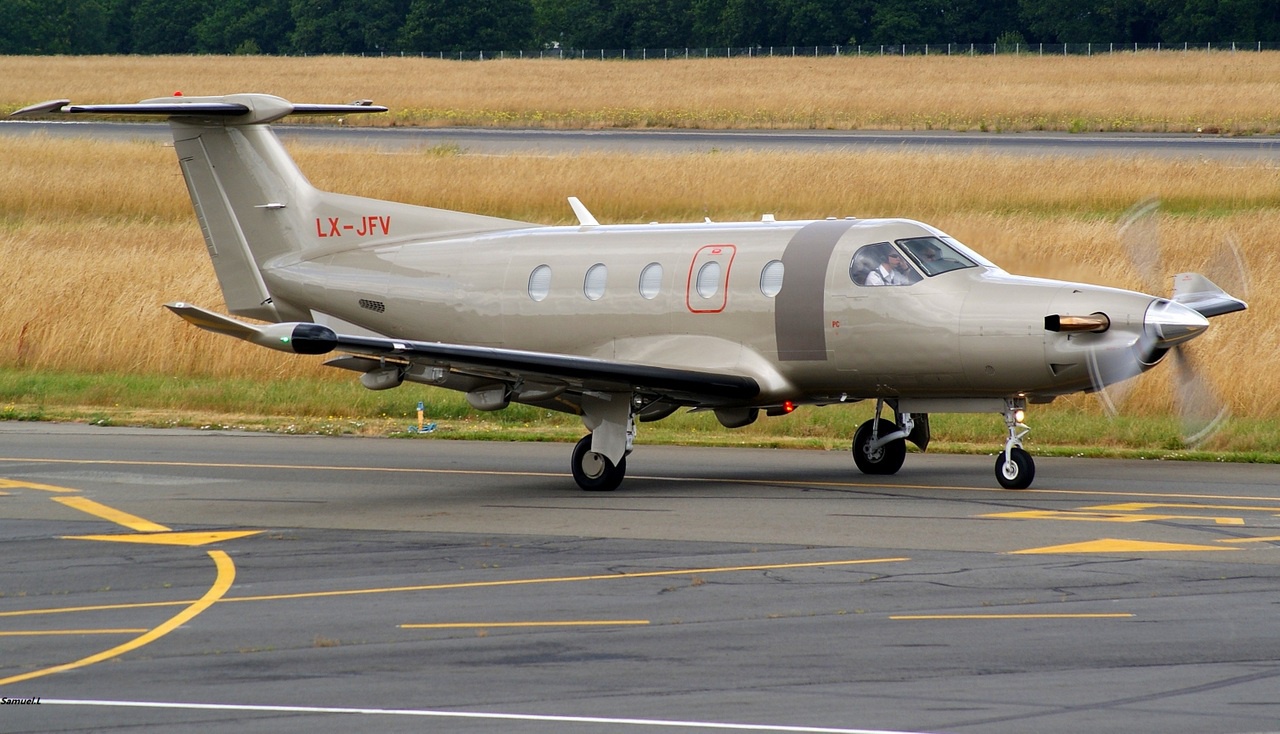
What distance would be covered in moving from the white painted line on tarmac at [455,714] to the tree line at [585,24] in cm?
9265

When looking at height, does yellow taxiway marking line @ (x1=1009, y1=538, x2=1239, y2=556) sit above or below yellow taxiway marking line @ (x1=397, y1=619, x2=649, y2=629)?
above

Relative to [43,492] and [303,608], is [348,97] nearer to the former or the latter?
[43,492]

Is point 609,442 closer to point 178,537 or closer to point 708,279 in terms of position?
point 708,279

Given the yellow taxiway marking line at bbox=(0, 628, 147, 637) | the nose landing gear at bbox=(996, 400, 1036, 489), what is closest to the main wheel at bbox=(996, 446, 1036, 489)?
the nose landing gear at bbox=(996, 400, 1036, 489)

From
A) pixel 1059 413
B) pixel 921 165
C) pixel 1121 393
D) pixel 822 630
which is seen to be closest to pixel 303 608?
pixel 822 630

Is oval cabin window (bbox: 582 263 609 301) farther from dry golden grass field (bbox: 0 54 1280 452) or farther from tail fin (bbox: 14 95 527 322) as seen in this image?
dry golden grass field (bbox: 0 54 1280 452)

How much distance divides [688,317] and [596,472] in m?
2.03

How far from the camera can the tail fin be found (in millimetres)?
19969

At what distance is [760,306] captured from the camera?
1694cm

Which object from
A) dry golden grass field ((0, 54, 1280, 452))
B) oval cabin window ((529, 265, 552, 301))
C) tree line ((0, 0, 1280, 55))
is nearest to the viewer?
oval cabin window ((529, 265, 552, 301))

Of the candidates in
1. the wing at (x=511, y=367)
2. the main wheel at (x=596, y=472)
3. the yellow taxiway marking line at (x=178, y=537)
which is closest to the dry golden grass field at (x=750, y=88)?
the wing at (x=511, y=367)

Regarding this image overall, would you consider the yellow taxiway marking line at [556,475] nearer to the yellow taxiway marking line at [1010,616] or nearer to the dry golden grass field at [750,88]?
the yellow taxiway marking line at [1010,616]

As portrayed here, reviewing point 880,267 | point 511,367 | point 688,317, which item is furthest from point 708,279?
point 511,367

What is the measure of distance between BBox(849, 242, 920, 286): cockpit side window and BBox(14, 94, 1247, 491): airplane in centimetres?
2
